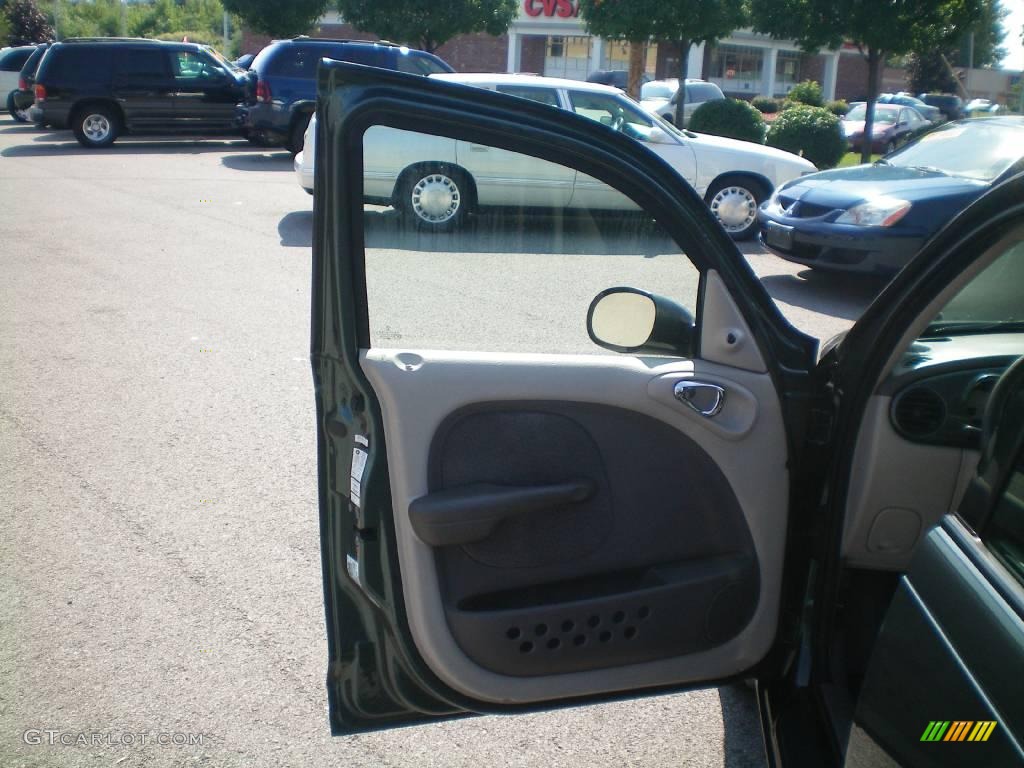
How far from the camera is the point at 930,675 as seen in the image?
159cm

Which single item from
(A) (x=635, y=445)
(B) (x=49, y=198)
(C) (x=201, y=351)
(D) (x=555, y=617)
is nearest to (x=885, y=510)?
(A) (x=635, y=445)

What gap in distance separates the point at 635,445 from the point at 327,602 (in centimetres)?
81

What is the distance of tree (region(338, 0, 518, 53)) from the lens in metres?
24.6

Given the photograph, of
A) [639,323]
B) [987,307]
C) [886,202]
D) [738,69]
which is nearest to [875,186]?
[886,202]

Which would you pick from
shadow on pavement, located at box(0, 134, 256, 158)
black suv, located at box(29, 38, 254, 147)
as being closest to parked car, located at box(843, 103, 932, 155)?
shadow on pavement, located at box(0, 134, 256, 158)

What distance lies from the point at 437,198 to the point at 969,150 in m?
7.84

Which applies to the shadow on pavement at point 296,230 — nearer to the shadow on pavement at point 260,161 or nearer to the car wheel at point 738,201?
the car wheel at point 738,201

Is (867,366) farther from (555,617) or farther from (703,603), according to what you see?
(555,617)

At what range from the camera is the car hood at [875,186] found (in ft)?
26.4

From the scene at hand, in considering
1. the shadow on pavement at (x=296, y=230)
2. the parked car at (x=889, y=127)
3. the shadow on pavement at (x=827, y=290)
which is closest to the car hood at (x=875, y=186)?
the shadow on pavement at (x=827, y=290)

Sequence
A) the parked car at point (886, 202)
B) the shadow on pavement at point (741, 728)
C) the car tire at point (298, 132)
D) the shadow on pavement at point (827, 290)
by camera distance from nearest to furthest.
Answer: the shadow on pavement at point (741, 728), the parked car at point (886, 202), the shadow on pavement at point (827, 290), the car tire at point (298, 132)

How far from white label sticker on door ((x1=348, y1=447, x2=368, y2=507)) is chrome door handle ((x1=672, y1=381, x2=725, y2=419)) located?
0.71 m

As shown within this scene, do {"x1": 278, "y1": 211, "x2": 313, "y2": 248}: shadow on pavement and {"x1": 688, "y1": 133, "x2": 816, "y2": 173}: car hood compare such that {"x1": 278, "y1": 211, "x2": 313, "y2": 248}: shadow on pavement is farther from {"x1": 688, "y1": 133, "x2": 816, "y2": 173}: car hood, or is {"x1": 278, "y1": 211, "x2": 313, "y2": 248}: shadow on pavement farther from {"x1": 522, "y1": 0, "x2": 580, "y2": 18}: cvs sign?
{"x1": 522, "y1": 0, "x2": 580, "y2": 18}: cvs sign

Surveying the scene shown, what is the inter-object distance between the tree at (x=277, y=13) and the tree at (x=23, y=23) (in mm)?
13354
